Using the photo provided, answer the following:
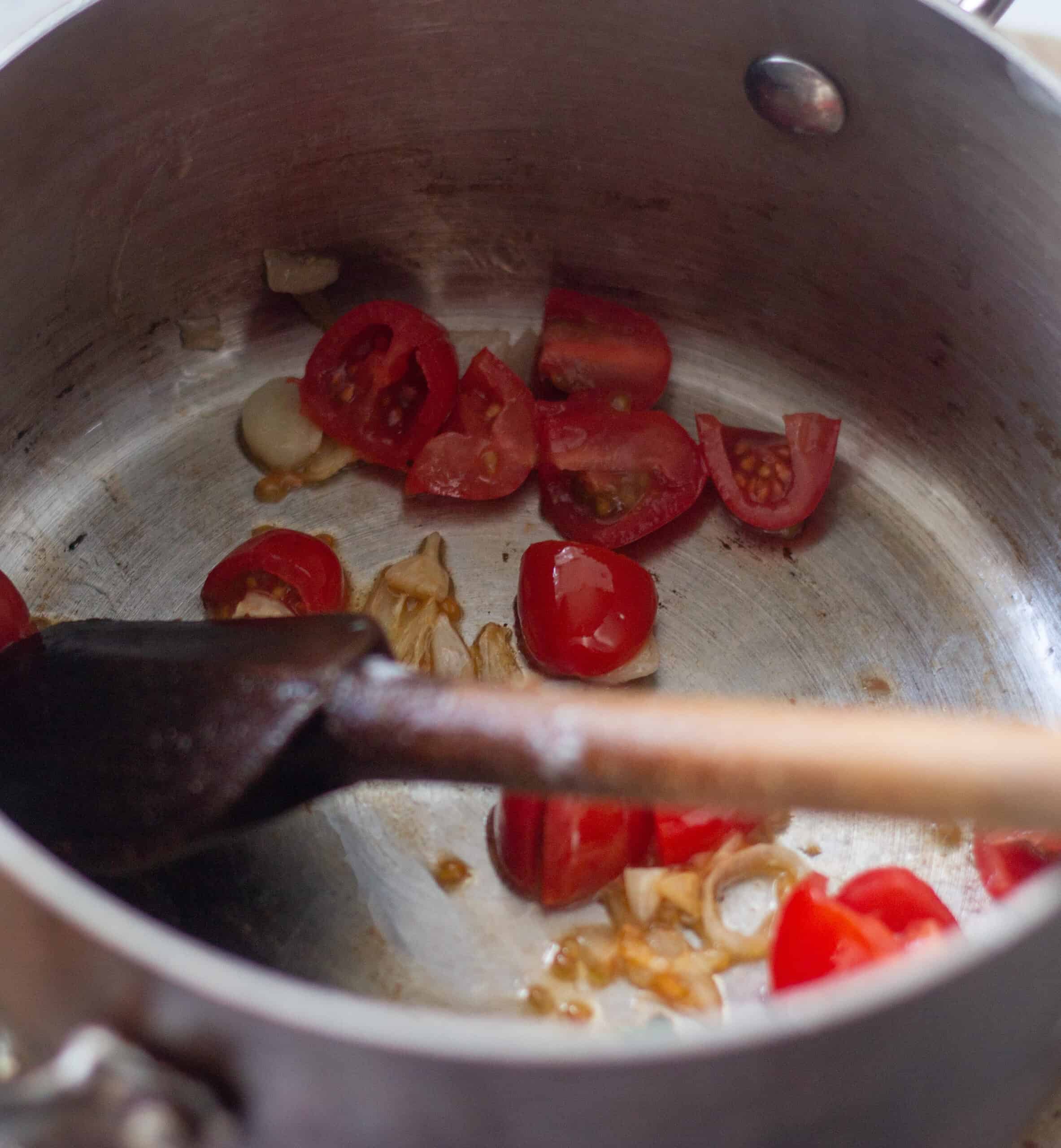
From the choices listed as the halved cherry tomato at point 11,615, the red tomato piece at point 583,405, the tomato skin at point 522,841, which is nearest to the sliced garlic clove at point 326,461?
the red tomato piece at point 583,405

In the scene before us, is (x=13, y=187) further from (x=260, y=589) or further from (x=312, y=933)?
(x=312, y=933)

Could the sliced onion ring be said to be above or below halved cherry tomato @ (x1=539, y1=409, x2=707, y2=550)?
below

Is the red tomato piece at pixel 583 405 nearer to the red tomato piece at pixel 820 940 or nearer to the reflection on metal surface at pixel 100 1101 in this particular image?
the red tomato piece at pixel 820 940

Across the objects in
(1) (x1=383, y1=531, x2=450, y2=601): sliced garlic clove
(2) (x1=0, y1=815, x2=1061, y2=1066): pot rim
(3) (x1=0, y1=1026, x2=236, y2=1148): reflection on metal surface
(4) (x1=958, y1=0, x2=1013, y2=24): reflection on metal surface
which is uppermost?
(4) (x1=958, y1=0, x2=1013, y2=24): reflection on metal surface

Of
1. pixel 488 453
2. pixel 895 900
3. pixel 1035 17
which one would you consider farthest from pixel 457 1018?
pixel 1035 17

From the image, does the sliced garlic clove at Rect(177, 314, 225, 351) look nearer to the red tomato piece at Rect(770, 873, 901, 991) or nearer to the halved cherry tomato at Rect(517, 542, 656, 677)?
the halved cherry tomato at Rect(517, 542, 656, 677)

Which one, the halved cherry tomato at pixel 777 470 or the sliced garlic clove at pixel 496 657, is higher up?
the halved cherry tomato at pixel 777 470

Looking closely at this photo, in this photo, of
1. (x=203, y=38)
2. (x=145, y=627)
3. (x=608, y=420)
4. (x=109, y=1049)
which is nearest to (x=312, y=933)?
(x=145, y=627)

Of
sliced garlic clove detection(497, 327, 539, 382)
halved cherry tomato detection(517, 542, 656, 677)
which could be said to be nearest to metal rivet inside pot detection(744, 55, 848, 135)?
sliced garlic clove detection(497, 327, 539, 382)
